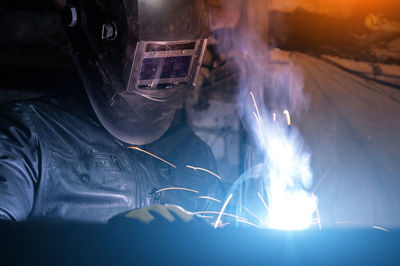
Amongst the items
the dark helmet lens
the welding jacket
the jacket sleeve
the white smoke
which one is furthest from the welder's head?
the white smoke

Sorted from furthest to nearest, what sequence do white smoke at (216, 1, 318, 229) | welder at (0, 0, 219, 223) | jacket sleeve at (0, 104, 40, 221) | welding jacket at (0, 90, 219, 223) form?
white smoke at (216, 1, 318, 229), welder at (0, 0, 219, 223), welding jacket at (0, 90, 219, 223), jacket sleeve at (0, 104, 40, 221)

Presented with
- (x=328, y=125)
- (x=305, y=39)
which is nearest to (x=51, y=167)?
(x=328, y=125)

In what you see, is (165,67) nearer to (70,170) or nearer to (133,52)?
(133,52)

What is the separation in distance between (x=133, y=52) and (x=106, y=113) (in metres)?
0.32

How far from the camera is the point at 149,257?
1.47ft

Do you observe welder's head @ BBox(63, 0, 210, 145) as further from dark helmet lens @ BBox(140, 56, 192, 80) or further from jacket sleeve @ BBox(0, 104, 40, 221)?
jacket sleeve @ BBox(0, 104, 40, 221)

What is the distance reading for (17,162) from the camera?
1.35m

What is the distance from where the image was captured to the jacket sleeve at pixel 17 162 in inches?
49.1

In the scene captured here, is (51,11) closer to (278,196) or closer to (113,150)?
(113,150)

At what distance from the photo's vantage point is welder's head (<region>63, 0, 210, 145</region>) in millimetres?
1512

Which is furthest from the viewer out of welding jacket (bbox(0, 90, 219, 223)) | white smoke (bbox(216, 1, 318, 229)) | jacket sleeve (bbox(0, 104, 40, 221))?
white smoke (bbox(216, 1, 318, 229))

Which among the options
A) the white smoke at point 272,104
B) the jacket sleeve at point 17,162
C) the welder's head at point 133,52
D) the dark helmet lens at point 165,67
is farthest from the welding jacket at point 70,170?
the white smoke at point 272,104

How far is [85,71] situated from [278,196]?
4.02ft

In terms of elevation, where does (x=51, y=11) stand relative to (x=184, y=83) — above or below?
above
